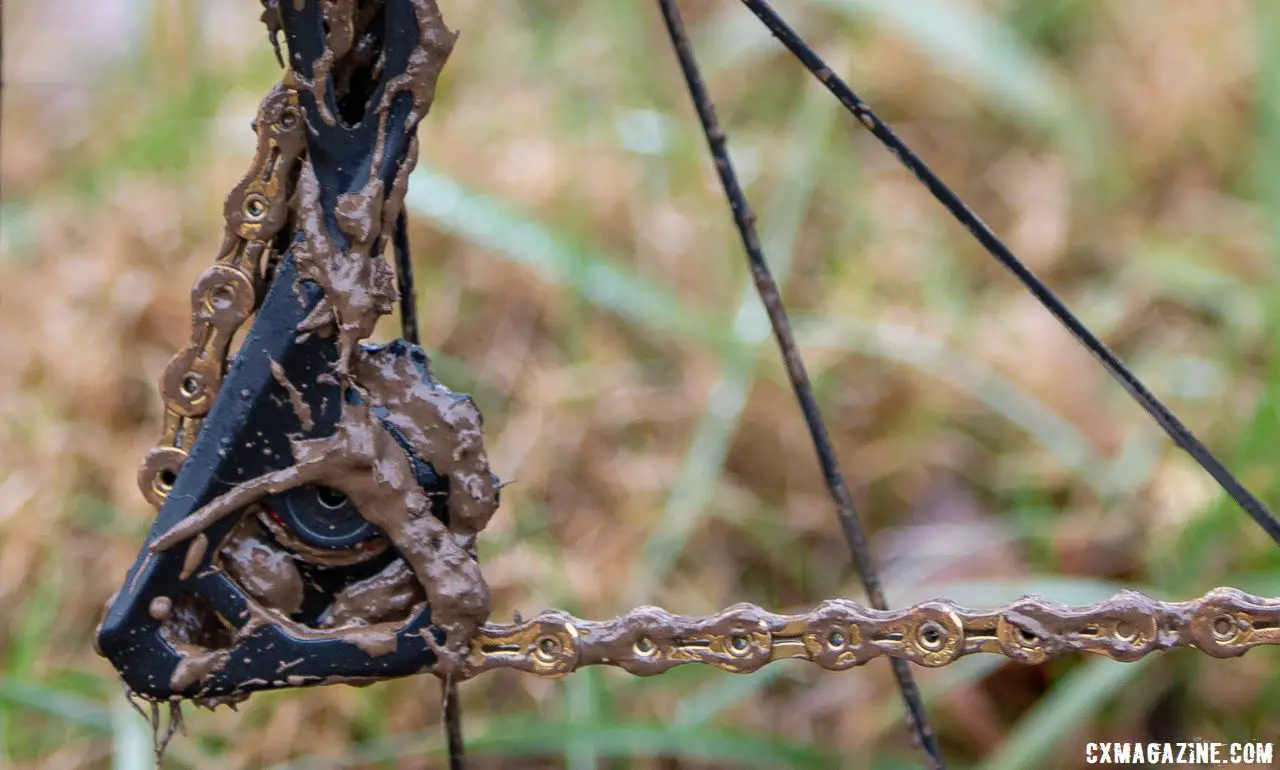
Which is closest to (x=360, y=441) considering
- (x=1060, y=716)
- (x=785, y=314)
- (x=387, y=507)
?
(x=387, y=507)

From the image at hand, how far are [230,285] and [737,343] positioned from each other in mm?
683

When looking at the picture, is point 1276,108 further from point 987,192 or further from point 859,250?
point 859,250

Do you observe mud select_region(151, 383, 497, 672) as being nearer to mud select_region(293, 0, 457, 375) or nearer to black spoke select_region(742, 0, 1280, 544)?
mud select_region(293, 0, 457, 375)

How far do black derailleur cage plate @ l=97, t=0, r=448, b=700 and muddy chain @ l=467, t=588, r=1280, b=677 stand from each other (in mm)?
60

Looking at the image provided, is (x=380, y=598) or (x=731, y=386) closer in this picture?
(x=380, y=598)

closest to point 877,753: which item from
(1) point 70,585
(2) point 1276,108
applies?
(1) point 70,585

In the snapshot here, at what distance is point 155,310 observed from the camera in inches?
48.6

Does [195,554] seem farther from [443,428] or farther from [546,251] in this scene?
[546,251]

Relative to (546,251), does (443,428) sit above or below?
below

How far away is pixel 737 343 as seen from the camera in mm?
1141

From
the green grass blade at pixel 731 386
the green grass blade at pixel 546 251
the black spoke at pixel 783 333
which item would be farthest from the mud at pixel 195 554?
the green grass blade at pixel 546 251

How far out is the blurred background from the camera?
3.18ft

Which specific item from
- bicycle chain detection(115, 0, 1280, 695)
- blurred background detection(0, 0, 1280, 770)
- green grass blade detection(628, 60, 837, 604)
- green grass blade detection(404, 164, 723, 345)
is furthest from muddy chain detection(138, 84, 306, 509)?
green grass blade detection(404, 164, 723, 345)

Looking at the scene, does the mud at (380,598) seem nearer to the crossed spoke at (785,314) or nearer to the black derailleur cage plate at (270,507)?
the black derailleur cage plate at (270,507)
